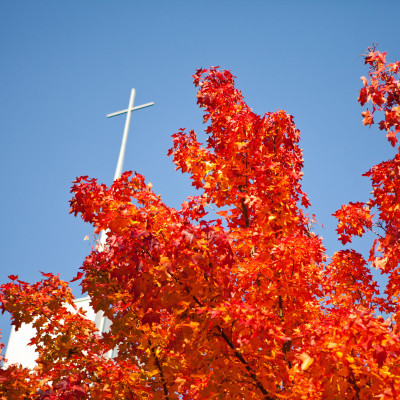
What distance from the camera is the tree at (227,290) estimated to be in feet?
9.95

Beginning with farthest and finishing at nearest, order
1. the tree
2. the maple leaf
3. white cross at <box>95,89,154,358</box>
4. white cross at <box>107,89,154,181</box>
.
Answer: white cross at <box>107,89,154,181</box> → white cross at <box>95,89,154,358</box> → the maple leaf → the tree

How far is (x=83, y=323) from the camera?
5.47 meters

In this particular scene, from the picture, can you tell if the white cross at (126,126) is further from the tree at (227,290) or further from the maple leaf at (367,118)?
the maple leaf at (367,118)

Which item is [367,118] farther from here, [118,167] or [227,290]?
[118,167]

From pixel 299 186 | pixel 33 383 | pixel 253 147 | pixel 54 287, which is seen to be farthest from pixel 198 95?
pixel 33 383

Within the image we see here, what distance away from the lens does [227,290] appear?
3.27m

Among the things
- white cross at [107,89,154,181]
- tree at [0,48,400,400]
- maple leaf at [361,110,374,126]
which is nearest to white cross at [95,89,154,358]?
white cross at [107,89,154,181]

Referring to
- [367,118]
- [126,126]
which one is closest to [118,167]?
[126,126]

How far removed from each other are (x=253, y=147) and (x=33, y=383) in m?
4.44

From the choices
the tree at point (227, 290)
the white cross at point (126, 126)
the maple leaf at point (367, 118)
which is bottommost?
the tree at point (227, 290)

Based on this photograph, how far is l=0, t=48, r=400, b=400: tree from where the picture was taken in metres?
3.03

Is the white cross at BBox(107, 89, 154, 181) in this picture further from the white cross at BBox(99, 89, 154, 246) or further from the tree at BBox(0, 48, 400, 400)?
the tree at BBox(0, 48, 400, 400)

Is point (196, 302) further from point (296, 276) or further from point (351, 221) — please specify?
point (351, 221)

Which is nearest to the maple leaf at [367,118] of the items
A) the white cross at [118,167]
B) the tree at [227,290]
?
the tree at [227,290]
